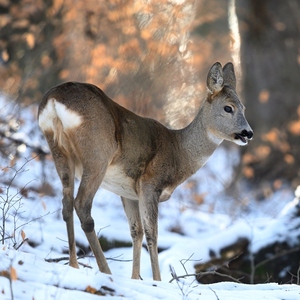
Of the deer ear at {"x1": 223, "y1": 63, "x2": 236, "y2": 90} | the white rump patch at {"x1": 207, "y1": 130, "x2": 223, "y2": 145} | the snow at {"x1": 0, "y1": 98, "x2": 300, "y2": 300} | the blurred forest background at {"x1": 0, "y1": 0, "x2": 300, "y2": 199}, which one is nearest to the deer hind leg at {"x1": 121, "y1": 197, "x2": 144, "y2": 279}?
the snow at {"x1": 0, "y1": 98, "x2": 300, "y2": 300}

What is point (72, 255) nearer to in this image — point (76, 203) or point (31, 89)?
point (76, 203)

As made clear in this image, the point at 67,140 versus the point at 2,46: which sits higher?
the point at 2,46

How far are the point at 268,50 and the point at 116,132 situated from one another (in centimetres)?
1047

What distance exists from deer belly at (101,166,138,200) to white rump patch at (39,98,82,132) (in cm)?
67

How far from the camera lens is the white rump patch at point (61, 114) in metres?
6.21

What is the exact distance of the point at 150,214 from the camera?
696 centimetres

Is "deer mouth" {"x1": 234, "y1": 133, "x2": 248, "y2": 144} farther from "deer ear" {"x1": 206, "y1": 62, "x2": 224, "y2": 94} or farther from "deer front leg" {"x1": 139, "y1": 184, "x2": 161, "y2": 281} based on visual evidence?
"deer front leg" {"x1": 139, "y1": 184, "x2": 161, "y2": 281}

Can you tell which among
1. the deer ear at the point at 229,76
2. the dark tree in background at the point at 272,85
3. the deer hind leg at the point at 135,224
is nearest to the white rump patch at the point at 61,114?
the deer hind leg at the point at 135,224

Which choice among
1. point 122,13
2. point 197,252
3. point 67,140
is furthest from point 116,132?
point 122,13

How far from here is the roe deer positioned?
623 centimetres

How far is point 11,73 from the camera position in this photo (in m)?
13.9

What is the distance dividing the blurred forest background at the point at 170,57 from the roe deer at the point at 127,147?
4171 mm

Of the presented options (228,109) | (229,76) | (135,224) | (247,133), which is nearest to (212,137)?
(228,109)

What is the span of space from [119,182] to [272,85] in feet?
33.8
